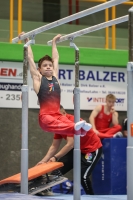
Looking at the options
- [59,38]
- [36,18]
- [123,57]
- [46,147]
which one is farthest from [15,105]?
[59,38]

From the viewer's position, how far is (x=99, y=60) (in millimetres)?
11656

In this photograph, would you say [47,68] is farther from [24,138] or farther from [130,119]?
[130,119]

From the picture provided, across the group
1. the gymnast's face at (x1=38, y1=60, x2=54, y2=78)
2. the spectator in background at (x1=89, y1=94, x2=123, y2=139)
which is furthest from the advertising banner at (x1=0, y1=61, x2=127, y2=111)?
the gymnast's face at (x1=38, y1=60, x2=54, y2=78)

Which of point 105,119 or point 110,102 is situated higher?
point 110,102

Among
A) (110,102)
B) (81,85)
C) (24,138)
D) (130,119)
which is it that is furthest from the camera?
(81,85)

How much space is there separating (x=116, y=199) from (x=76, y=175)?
100cm

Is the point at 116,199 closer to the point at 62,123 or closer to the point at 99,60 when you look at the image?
the point at 62,123

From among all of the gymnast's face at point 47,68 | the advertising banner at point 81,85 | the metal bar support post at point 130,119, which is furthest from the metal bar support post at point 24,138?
the advertising banner at point 81,85

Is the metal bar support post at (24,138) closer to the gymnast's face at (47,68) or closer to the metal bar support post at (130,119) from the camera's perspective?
the gymnast's face at (47,68)

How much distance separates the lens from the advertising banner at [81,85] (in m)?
11.2

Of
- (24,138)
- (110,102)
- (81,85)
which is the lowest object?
(24,138)

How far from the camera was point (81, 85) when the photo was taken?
11641 mm

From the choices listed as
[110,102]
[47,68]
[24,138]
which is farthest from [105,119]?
[24,138]

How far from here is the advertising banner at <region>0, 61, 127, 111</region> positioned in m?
11.2
